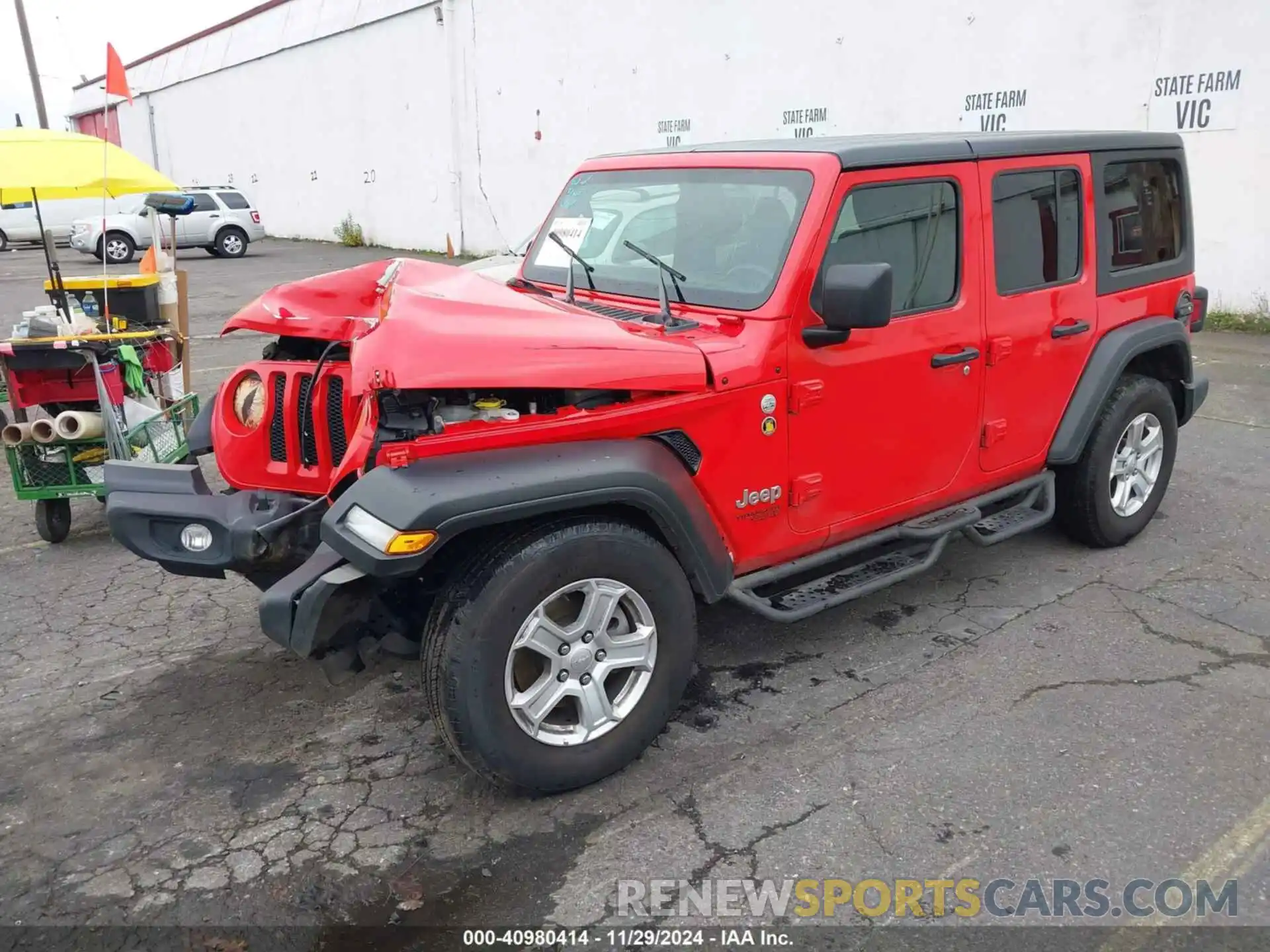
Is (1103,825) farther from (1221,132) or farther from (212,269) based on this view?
(212,269)

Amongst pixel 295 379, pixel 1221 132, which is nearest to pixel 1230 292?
pixel 1221 132

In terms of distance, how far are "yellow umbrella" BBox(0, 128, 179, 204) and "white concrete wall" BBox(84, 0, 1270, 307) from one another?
31.3ft

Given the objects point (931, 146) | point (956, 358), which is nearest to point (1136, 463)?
point (956, 358)

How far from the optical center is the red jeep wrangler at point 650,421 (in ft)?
9.70

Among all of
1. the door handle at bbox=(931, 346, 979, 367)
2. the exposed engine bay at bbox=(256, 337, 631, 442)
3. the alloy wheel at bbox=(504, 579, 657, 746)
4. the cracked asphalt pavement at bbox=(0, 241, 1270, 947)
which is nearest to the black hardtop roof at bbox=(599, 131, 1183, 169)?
the door handle at bbox=(931, 346, 979, 367)

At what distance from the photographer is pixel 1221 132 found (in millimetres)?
10250

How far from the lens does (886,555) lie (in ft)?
13.5

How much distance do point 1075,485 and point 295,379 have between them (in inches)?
142

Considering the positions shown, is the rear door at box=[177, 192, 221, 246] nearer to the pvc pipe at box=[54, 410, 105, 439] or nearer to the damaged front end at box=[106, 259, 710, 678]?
the pvc pipe at box=[54, 410, 105, 439]

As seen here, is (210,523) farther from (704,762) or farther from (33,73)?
(33,73)

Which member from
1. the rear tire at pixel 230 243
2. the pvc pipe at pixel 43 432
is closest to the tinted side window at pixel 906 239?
the pvc pipe at pixel 43 432

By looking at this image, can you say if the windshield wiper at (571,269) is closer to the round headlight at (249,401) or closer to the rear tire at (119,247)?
the round headlight at (249,401)

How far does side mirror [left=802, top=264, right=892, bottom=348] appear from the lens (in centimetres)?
327

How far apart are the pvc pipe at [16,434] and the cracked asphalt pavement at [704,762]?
3.11ft
